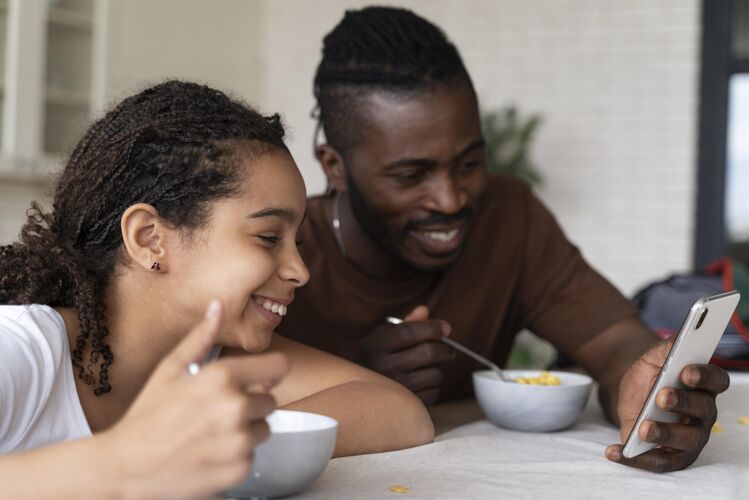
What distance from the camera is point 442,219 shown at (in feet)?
4.89

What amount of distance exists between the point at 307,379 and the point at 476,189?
1.62 feet

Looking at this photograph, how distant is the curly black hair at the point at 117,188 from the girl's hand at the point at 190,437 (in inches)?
15.3

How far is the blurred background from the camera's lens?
160 inches

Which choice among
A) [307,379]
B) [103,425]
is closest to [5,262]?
[103,425]

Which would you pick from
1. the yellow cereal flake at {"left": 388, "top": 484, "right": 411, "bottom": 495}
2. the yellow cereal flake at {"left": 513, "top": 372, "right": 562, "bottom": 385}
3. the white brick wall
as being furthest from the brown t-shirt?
the white brick wall

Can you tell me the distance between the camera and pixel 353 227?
5.43ft

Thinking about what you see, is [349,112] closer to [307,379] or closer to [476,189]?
[476,189]

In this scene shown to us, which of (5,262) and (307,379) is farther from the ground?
(5,262)

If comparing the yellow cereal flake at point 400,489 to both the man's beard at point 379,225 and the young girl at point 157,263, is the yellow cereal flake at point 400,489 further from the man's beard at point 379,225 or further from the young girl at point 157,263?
the man's beard at point 379,225

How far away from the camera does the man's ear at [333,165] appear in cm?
162

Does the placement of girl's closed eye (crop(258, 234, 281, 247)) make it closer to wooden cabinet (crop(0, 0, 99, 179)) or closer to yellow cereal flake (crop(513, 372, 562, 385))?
yellow cereal flake (crop(513, 372, 562, 385))

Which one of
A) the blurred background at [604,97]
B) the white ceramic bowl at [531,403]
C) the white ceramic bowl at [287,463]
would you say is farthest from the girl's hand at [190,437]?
the blurred background at [604,97]

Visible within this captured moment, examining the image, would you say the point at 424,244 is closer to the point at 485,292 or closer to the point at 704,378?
the point at 485,292

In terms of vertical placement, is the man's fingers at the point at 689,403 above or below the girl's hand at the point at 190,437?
below
